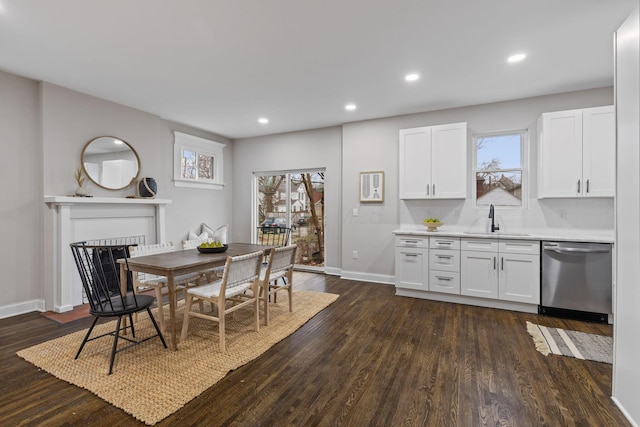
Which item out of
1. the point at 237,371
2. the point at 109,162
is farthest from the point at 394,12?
the point at 109,162

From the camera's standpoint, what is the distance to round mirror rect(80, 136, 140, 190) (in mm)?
3967

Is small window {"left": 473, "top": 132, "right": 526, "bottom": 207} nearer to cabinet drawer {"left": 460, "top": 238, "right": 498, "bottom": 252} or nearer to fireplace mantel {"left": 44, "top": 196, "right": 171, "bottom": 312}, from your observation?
cabinet drawer {"left": 460, "top": 238, "right": 498, "bottom": 252}

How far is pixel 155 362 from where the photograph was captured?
234 centimetres

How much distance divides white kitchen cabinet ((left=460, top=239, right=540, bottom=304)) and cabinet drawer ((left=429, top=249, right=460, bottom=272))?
71mm

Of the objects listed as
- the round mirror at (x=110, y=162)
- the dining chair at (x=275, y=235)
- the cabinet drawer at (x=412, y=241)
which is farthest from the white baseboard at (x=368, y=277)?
the round mirror at (x=110, y=162)

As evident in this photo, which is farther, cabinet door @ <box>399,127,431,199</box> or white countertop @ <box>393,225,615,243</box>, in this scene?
cabinet door @ <box>399,127,431,199</box>

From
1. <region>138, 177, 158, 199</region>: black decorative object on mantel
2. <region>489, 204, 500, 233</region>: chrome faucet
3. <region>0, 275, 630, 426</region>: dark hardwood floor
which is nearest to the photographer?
<region>0, 275, 630, 426</region>: dark hardwood floor

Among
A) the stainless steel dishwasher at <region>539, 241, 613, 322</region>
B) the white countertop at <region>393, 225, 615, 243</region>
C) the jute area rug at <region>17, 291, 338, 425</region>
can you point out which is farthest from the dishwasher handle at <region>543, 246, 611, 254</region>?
the jute area rug at <region>17, 291, 338, 425</region>

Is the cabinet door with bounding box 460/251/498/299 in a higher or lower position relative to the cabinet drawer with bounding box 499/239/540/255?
lower

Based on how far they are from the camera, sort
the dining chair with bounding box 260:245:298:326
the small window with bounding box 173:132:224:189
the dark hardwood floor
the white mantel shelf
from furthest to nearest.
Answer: the small window with bounding box 173:132:224:189, the white mantel shelf, the dining chair with bounding box 260:245:298:326, the dark hardwood floor

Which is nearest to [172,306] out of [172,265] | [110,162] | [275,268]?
[172,265]

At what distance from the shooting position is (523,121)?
13.3 ft

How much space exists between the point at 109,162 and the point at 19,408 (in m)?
3.24

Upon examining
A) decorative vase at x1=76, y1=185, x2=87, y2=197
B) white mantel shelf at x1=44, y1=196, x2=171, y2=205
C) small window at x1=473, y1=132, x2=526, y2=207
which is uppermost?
small window at x1=473, y1=132, x2=526, y2=207
